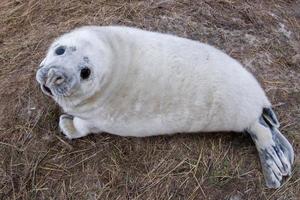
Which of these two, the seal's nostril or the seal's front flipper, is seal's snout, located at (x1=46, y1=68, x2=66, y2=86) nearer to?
the seal's nostril

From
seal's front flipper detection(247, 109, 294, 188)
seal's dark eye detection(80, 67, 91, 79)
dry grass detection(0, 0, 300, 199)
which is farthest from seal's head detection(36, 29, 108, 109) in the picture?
seal's front flipper detection(247, 109, 294, 188)

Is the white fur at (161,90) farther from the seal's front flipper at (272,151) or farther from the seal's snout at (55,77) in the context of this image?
the seal's snout at (55,77)

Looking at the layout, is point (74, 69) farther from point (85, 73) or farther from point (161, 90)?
point (161, 90)

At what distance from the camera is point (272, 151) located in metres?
3.06

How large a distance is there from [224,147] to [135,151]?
56 centimetres

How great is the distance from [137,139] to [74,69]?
754mm

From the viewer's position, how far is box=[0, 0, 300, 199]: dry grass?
302cm

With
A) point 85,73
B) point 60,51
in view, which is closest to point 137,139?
point 85,73

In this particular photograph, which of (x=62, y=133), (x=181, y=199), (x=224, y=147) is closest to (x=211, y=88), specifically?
(x=224, y=147)

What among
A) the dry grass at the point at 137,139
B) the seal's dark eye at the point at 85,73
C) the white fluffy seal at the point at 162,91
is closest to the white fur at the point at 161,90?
the white fluffy seal at the point at 162,91

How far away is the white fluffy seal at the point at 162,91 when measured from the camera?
2.82 meters

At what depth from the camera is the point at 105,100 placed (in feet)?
9.51

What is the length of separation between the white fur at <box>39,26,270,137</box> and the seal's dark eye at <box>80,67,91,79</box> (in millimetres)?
111

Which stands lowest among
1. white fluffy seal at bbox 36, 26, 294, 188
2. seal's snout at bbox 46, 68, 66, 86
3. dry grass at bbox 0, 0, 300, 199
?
dry grass at bbox 0, 0, 300, 199
